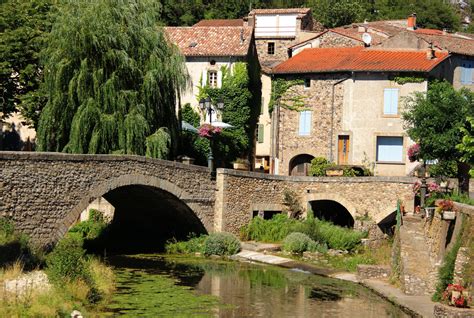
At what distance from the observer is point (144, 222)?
36.3 meters

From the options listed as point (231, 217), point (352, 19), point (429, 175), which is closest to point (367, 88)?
point (429, 175)

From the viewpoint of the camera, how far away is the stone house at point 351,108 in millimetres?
41375

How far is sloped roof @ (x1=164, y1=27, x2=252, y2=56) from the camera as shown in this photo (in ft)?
144

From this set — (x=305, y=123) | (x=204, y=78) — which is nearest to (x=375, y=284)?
(x=305, y=123)

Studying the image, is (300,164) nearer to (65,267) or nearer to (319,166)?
(319,166)

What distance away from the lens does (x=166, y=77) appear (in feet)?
112

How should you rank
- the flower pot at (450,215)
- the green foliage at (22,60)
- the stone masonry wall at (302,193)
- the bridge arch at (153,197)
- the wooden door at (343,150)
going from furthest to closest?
the wooden door at (343,150)
the green foliage at (22,60)
the stone masonry wall at (302,193)
the bridge arch at (153,197)
the flower pot at (450,215)

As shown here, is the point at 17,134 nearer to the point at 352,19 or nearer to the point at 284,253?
the point at 284,253

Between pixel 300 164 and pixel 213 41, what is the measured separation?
718 centimetres

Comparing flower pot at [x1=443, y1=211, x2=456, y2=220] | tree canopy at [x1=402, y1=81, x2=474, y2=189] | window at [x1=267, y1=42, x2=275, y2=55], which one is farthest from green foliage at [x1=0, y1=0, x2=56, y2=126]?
window at [x1=267, y1=42, x2=275, y2=55]

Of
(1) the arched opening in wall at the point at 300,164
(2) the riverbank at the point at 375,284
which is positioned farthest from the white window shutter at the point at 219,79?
(2) the riverbank at the point at 375,284

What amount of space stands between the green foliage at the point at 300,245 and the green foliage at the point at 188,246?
9.69ft

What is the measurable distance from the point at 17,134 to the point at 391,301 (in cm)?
2838

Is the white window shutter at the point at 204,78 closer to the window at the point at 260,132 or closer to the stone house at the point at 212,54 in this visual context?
the stone house at the point at 212,54
